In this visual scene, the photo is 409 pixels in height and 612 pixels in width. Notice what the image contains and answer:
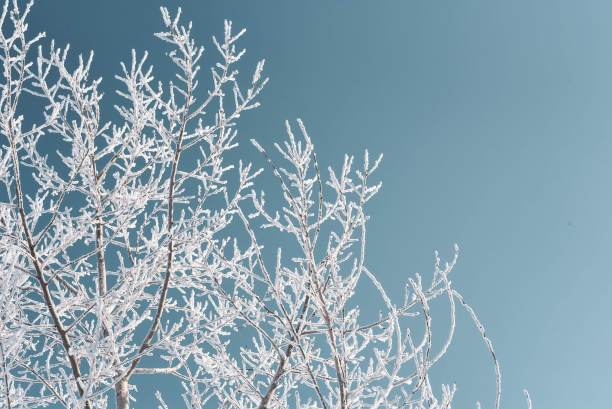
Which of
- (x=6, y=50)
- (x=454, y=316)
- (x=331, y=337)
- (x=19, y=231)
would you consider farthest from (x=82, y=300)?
(x=454, y=316)

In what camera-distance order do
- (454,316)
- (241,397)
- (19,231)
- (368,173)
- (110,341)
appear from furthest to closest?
(241,397)
(19,231)
(110,341)
(368,173)
(454,316)

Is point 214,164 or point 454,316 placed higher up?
point 214,164

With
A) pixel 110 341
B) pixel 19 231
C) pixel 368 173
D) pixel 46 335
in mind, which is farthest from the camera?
pixel 46 335

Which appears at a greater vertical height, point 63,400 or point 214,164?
point 214,164

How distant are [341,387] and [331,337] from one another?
0.64 ft

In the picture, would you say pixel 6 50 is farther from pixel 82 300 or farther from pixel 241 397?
pixel 241 397

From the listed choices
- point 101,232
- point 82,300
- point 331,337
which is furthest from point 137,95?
point 331,337

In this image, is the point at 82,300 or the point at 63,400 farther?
the point at 82,300

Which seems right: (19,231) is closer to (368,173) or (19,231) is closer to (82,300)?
(82,300)

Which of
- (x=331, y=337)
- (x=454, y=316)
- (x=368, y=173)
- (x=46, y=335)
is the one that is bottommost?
(x=46, y=335)

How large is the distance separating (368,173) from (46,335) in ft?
10.8

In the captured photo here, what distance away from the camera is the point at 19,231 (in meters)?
3.85

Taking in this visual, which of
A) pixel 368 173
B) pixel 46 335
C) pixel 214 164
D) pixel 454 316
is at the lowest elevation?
pixel 46 335

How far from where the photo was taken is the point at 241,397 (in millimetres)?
4609
